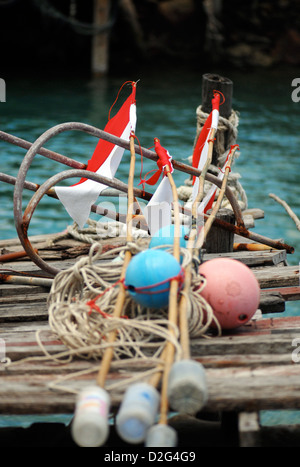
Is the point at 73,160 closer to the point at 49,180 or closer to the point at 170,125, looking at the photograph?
the point at 49,180

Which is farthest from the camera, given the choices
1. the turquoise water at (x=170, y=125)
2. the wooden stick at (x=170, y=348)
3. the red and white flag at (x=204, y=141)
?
the turquoise water at (x=170, y=125)

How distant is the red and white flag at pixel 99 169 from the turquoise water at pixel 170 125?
2600mm

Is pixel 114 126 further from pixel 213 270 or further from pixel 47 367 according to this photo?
pixel 47 367

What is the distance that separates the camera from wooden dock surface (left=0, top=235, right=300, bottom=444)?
2215 mm

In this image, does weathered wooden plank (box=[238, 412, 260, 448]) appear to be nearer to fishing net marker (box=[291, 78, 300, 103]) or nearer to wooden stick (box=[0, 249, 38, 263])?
wooden stick (box=[0, 249, 38, 263])

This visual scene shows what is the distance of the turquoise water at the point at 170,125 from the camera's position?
26.4 ft

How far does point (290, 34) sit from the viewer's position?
15.8m

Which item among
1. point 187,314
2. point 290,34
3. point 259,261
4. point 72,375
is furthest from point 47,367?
point 290,34

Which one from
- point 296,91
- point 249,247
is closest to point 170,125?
point 296,91

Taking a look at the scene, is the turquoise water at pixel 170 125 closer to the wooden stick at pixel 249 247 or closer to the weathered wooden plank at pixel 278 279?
the wooden stick at pixel 249 247

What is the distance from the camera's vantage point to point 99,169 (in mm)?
3834

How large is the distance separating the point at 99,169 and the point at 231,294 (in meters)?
1.47

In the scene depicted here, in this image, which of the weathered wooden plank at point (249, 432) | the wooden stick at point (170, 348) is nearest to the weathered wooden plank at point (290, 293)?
the wooden stick at point (170, 348)
